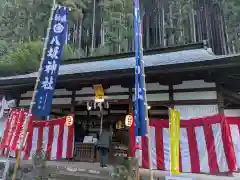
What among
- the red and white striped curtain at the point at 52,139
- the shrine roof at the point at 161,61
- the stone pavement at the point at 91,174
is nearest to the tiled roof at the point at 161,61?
the shrine roof at the point at 161,61

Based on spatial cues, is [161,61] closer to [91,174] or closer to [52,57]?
[52,57]

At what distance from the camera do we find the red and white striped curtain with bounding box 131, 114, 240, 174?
479 centimetres

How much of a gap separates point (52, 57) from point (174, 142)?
3419mm

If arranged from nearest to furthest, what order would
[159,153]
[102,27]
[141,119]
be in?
[141,119] → [159,153] → [102,27]

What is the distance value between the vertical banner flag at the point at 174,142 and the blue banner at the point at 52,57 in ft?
9.23

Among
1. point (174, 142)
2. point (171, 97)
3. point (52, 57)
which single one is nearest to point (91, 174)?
point (174, 142)

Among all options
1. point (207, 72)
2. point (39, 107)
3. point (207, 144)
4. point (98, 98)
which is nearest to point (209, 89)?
point (207, 72)

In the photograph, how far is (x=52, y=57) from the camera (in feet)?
16.6

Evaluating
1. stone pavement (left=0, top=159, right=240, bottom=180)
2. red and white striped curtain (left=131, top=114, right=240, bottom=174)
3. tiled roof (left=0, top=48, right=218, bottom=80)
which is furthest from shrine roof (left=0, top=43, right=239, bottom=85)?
stone pavement (left=0, top=159, right=240, bottom=180)

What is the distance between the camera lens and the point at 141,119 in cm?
397

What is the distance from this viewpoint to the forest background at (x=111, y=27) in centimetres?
1827

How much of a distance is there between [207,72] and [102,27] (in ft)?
52.9

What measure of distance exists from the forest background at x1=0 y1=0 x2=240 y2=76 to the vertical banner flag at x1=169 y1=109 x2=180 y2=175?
→ 1369 cm

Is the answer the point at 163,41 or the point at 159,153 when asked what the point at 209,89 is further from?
the point at 163,41
